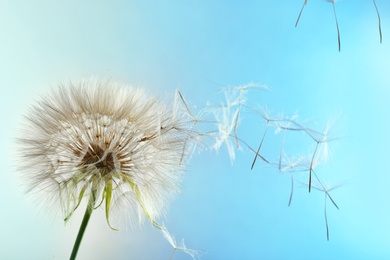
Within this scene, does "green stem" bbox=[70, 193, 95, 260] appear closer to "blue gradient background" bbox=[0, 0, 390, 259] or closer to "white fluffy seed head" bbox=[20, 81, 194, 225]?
"white fluffy seed head" bbox=[20, 81, 194, 225]

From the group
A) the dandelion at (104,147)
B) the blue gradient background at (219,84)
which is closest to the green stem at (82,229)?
the dandelion at (104,147)

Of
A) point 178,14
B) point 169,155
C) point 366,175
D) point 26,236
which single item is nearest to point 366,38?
point 366,175

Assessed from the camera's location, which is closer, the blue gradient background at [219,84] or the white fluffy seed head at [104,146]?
the white fluffy seed head at [104,146]

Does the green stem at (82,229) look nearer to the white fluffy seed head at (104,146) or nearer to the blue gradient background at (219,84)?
the white fluffy seed head at (104,146)

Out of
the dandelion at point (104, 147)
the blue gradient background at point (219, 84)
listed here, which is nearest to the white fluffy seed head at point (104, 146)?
the dandelion at point (104, 147)

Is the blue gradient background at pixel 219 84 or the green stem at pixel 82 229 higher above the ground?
the blue gradient background at pixel 219 84

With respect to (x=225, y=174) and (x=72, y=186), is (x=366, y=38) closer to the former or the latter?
(x=225, y=174)

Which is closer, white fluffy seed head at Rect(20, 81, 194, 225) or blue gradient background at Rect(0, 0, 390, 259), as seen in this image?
white fluffy seed head at Rect(20, 81, 194, 225)

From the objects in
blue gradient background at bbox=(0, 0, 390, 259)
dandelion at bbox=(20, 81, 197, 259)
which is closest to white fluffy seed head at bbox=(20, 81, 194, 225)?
dandelion at bbox=(20, 81, 197, 259)

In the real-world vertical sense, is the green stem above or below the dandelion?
below
